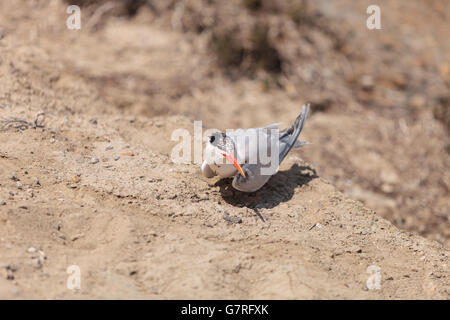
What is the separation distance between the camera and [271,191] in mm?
4188

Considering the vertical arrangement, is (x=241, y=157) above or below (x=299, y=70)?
below

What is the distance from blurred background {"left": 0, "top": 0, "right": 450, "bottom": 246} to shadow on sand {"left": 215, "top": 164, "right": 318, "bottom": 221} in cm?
154

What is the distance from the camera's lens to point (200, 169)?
13.8ft

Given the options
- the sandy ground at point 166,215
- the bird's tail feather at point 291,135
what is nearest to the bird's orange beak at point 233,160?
the sandy ground at point 166,215

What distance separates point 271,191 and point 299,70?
4.38 m

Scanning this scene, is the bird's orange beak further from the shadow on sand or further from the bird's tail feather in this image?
the bird's tail feather

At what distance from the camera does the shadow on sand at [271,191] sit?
13.1 ft

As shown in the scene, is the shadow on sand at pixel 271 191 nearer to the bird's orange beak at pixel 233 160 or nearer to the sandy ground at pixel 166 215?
the sandy ground at pixel 166 215

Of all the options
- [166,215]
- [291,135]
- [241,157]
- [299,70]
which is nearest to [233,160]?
[241,157]

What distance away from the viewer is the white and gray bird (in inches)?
146

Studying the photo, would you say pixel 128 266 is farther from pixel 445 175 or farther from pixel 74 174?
→ pixel 445 175

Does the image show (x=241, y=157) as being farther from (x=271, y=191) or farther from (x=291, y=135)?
(x=291, y=135)

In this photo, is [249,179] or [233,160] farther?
[249,179]

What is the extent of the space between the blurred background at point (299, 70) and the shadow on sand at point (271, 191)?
154 centimetres
